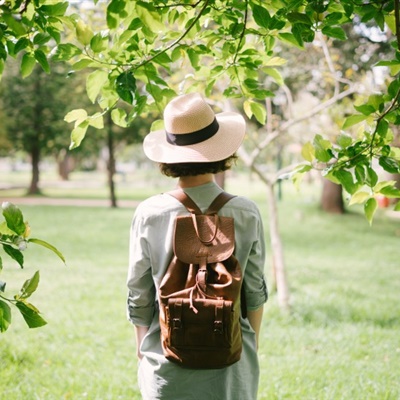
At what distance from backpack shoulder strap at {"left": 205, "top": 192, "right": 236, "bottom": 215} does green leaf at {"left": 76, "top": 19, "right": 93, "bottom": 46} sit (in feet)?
2.46

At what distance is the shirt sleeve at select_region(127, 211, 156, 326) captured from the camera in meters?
2.04

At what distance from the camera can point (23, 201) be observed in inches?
939

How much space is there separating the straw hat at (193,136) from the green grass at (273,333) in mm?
2325

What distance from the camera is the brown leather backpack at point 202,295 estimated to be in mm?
1825

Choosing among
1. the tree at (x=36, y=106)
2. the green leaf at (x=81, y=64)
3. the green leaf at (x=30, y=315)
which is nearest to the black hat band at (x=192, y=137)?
the green leaf at (x=81, y=64)

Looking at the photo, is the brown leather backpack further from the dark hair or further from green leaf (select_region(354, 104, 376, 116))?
green leaf (select_region(354, 104, 376, 116))

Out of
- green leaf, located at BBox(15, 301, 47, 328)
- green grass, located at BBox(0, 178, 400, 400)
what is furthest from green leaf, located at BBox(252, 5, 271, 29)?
green grass, located at BBox(0, 178, 400, 400)

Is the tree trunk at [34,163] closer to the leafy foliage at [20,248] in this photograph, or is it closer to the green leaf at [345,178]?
the green leaf at [345,178]

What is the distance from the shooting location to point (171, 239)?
1968mm

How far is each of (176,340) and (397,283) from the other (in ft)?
23.0

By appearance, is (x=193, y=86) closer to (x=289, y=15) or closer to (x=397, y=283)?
(x=289, y=15)

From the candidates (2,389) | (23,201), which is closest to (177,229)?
(2,389)

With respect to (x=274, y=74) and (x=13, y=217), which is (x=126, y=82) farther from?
(x=274, y=74)

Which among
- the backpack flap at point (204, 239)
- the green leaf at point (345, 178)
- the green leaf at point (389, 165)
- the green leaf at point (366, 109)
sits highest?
the green leaf at point (366, 109)
